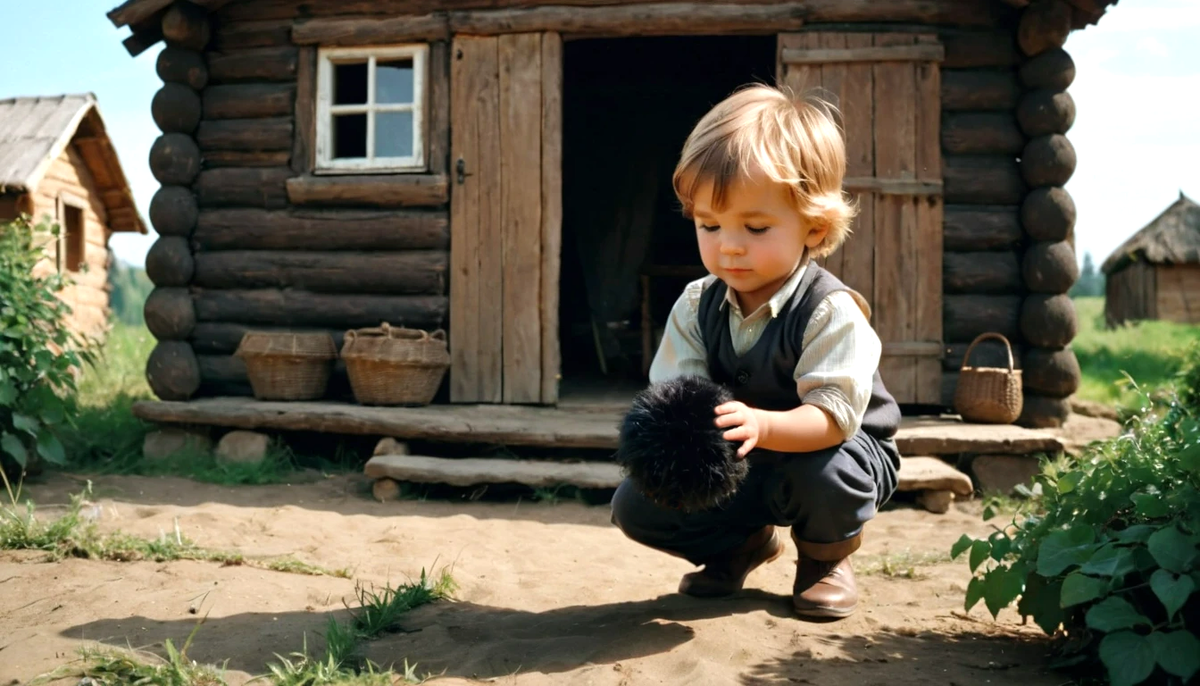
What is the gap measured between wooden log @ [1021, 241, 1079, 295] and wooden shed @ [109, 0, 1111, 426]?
0.04 feet

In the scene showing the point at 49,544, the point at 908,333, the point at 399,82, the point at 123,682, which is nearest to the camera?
the point at 123,682

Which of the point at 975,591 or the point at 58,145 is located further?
the point at 58,145

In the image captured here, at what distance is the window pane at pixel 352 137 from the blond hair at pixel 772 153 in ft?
15.9

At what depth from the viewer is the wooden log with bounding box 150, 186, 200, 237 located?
641 cm

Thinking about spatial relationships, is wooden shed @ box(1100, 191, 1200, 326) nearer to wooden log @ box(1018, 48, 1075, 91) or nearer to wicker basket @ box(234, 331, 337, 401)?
wooden log @ box(1018, 48, 1075, 91)

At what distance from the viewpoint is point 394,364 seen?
5.77m

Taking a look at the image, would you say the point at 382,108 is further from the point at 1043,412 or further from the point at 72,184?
the point at 72,184

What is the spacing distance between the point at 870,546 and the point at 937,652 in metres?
1.68

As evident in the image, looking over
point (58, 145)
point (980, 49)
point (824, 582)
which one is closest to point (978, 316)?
point (980, 49)

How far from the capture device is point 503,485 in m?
5.45

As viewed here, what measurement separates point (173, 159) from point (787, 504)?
5222mm

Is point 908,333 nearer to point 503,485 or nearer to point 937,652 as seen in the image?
point 503,485

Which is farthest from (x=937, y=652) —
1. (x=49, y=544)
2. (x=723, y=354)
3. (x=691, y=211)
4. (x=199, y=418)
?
(x=199, y=418)

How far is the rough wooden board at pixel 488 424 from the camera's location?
5.40m
